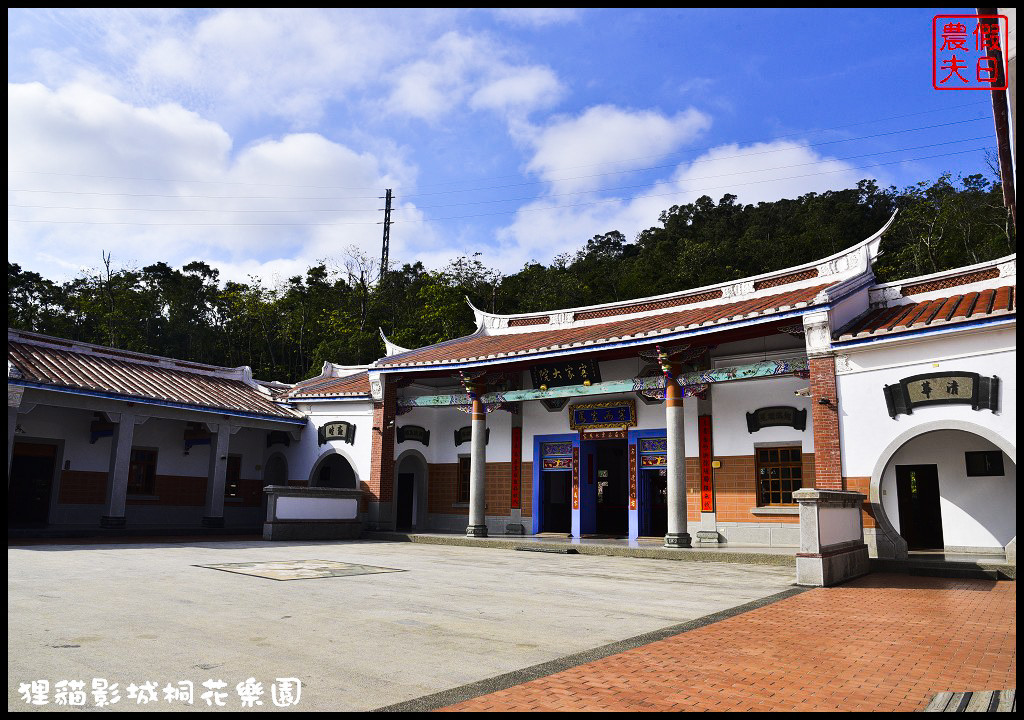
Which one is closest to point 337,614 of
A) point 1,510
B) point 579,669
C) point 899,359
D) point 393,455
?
point 579,669

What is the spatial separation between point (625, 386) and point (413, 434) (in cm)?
711

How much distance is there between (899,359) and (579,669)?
9247mm

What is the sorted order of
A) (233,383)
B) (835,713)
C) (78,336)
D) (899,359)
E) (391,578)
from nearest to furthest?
(835,713) < (391,578) < (899,359) < (233,383) < (78,336)

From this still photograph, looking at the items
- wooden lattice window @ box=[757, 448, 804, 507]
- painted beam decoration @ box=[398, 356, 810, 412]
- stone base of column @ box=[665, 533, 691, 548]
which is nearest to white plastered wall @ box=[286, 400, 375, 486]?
painted beam decoration @ box=[398, 356, 810, 412]

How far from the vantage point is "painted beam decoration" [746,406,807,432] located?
14.3m

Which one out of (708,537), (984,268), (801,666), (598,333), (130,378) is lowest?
(801,666)

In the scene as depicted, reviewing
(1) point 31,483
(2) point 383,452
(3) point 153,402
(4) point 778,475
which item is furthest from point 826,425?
(1) point 31,483

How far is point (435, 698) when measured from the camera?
4.04m

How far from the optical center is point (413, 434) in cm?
2003

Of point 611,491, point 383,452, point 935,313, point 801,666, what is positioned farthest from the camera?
point 611,491

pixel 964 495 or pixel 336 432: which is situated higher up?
pixel 336 432

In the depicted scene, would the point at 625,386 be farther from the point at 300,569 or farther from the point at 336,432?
the point at 336,432

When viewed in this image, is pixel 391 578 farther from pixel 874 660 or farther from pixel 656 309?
pixel 656 309

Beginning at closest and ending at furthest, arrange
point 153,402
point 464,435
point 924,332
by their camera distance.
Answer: point 924,332
point 153,402
point 464,435
